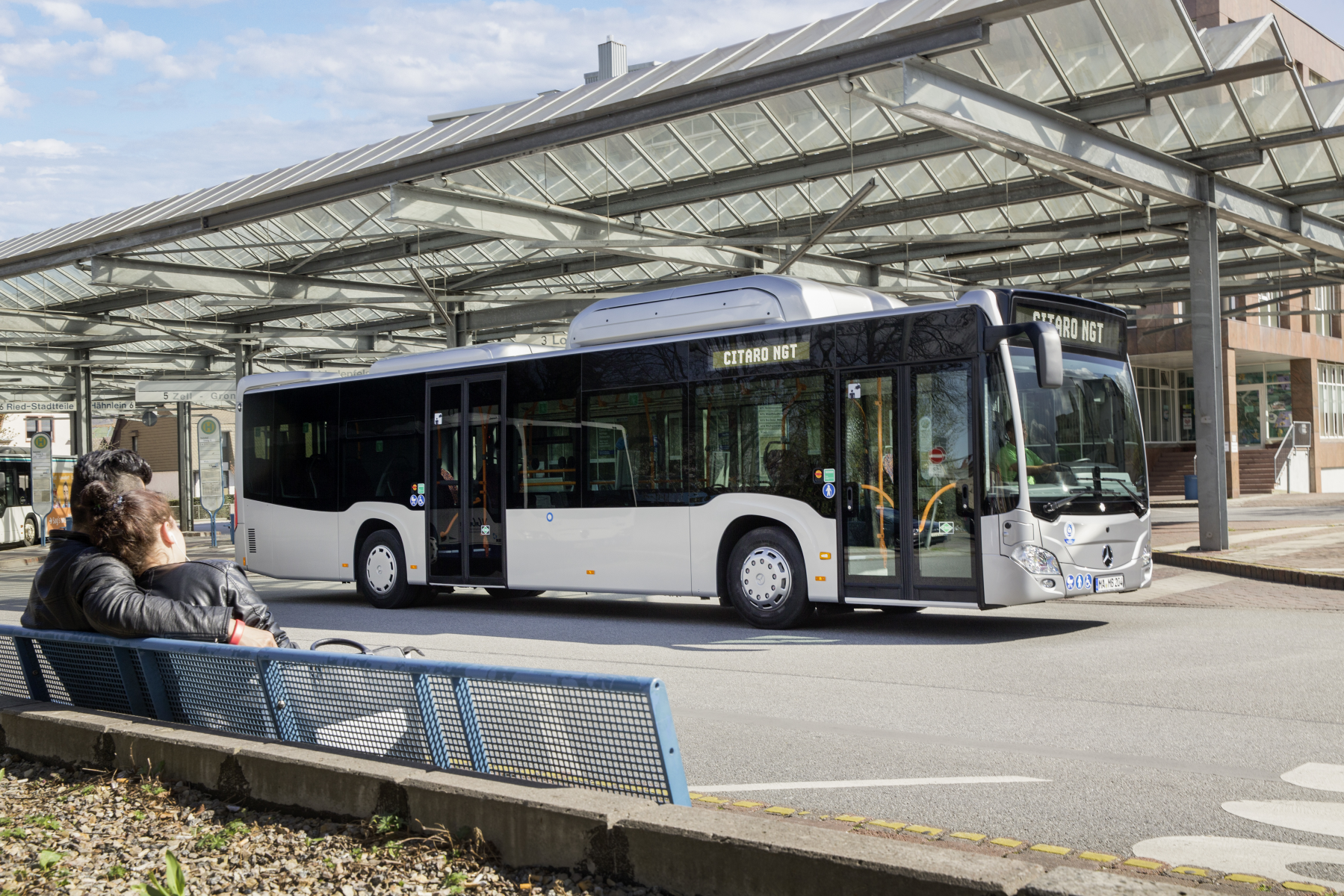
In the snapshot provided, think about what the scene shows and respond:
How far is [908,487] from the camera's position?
11078 mm

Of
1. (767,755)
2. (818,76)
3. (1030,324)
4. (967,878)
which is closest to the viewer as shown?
(967,878)

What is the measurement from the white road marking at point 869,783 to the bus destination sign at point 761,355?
21.1ft

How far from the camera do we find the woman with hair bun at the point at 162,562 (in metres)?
5.65

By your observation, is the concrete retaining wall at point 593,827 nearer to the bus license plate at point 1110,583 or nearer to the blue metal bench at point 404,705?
the blue metal bench at point 404,705

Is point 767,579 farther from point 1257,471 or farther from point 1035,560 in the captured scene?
point 1257,471

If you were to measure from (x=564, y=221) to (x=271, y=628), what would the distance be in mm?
14981

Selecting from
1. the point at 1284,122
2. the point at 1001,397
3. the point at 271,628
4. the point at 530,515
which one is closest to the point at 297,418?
the point at 530,515

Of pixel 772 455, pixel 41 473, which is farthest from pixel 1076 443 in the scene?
pixel 41 473

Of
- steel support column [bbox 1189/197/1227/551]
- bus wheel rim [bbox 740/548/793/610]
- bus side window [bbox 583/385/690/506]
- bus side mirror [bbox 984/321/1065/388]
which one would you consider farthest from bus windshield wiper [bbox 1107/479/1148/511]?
steel support column [bbox 1189/197/1227/551]

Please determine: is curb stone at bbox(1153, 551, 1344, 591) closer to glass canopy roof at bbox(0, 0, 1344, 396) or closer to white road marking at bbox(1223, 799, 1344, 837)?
glass canopy roof at bbox(0, 0, 1344, 396)

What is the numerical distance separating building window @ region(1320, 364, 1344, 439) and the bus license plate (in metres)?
38.9

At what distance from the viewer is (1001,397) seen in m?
10.7

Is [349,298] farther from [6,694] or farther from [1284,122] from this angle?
[6,694]

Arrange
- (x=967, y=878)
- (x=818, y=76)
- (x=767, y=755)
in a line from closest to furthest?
1. (x=967, y=878)
2. (x=767, y=755)
3. (x=818, y=76)
